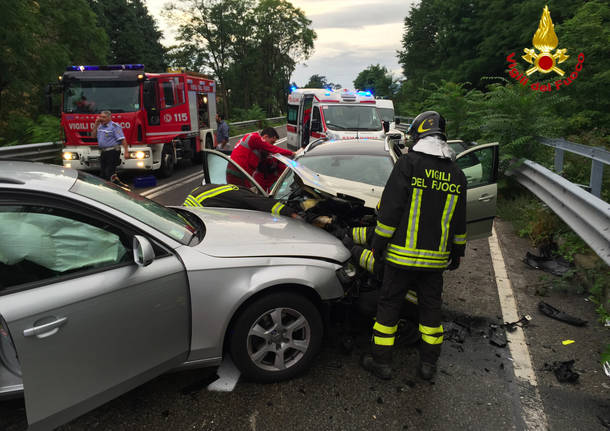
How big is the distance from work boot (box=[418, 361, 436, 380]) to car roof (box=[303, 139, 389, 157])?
3.21m

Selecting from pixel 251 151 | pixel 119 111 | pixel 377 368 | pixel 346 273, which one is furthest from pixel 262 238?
pixel 119 111

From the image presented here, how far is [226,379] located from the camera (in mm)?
3086

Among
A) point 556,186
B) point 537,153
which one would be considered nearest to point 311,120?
point 537,153

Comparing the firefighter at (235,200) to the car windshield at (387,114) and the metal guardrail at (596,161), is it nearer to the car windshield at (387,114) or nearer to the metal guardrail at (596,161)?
the metal guardrail at (596,161)

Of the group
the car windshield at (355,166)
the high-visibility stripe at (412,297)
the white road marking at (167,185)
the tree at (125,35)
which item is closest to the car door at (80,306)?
the high-visibility stripe at (412,297)

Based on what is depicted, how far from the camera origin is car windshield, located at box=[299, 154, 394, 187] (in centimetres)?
530

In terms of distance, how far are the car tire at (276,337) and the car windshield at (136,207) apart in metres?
0.67

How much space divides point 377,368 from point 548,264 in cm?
319

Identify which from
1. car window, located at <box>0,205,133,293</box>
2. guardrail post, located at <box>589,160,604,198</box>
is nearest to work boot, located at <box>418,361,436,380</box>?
car window, located at <box>0,205,133,293</box>

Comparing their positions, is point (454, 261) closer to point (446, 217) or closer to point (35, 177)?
point (446, 217)

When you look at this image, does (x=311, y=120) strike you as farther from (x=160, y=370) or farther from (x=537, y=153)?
(x=160, y=370)

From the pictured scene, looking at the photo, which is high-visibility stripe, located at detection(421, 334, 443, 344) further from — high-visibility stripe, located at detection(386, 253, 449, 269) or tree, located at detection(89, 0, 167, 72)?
tree, located at detection(89, 0, 167, 72)

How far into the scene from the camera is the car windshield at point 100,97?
1082 cm

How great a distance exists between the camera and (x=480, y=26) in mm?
29156
